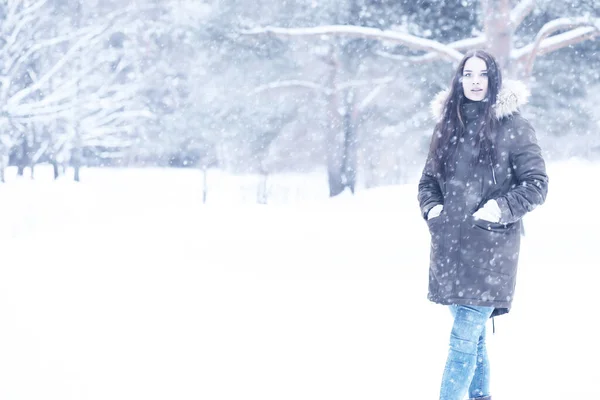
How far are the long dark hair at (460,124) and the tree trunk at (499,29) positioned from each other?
857 centimetres

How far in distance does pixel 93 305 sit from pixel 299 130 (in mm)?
18361

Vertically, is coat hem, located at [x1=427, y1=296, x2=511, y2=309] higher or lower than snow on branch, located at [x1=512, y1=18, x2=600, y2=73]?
lower

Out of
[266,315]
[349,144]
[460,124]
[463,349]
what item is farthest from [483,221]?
[349,144]

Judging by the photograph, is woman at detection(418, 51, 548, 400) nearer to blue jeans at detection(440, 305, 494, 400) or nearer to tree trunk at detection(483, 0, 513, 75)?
blue jeans at detection(440, 305, 494, 400)

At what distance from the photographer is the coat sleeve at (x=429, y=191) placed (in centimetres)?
314

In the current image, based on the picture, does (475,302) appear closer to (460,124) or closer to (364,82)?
(460,124)

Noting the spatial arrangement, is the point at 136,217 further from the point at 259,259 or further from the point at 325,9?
the point at 259,259

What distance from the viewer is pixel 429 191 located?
10.5 ft

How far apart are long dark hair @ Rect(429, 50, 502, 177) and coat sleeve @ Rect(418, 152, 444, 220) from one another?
54mm

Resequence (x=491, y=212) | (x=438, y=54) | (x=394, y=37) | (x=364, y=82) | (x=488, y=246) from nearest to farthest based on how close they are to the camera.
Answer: (x=491, y=212)
(x=488, y=246)
(x=394, y=37)
(x=438, y=54)
(x=364, y=82)

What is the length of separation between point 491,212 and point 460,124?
451mm

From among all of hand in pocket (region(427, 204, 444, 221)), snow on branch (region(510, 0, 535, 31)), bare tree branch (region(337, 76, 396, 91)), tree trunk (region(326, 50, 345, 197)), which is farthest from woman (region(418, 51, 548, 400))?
tree trunk (region(326, 50, 345, 197))

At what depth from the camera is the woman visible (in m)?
2.97

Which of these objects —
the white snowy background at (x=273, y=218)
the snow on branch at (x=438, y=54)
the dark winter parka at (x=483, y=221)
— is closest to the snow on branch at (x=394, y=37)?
the white snowy background at (x=273, y=218)
